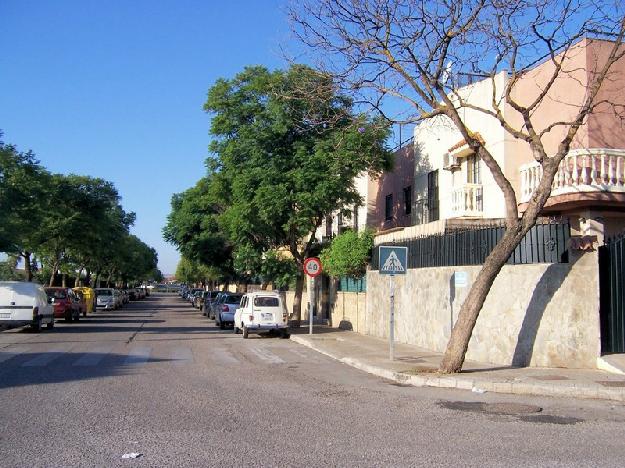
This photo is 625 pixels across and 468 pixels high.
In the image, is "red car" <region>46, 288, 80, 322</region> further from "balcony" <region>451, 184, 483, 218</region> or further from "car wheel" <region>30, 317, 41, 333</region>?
"balcony" <region>451, 184, 483, 218</region>

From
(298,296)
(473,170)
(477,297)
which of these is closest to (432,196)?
(473,170)

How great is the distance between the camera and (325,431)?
784cm

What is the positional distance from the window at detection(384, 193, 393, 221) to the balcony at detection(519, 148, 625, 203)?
13.9 m

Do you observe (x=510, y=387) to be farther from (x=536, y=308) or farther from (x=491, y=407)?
(x=536, y=308)

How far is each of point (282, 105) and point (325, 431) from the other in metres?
18.2

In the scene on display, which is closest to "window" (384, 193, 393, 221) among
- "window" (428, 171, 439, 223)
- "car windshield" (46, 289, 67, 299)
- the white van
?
"window" (428, 171, 439, 223)

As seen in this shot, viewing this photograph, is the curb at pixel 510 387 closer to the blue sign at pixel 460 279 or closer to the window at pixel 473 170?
the blue sign at pixel 460 279

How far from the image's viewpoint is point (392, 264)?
15203mm

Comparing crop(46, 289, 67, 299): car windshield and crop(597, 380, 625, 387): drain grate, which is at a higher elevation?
crop(46, 289, 67, 299): car windshield

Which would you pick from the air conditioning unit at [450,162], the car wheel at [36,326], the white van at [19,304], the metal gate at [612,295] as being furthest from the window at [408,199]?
the car wheel at [36,326]

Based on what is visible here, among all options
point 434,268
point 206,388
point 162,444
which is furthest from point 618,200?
point 162,444

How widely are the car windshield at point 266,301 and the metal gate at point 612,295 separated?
480 inches

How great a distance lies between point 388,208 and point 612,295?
1671cm

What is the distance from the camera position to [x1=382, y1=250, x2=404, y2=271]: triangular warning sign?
15.1 meters
